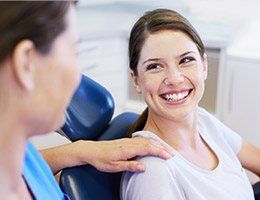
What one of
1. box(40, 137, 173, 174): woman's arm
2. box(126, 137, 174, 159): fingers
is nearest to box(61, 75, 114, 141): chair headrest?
box(40, 137, 173, 174): woman's arm

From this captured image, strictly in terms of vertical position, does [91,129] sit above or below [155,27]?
below

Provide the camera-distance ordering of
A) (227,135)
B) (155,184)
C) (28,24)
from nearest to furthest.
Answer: (28,24)
(155,184)
(227,135)

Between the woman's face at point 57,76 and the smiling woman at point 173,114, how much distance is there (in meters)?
0.50

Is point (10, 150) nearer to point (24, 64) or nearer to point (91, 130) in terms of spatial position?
point (24, 64)

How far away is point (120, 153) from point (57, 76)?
1.68ft

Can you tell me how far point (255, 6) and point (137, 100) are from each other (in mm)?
933

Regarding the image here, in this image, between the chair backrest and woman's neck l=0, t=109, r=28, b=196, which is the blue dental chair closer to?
the chair backrest

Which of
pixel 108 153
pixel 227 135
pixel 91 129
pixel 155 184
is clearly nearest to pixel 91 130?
pixel 91 129

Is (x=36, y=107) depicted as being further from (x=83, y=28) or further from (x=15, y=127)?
(x=83, y=28)

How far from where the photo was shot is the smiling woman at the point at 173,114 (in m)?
1.15

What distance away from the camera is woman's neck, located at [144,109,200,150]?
1.27 meters

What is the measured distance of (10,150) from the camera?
72 cm

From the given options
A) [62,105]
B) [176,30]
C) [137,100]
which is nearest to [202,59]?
[176,30]

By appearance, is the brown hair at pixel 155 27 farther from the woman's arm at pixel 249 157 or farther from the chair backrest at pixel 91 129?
the woman's arm at pixel 249 157
